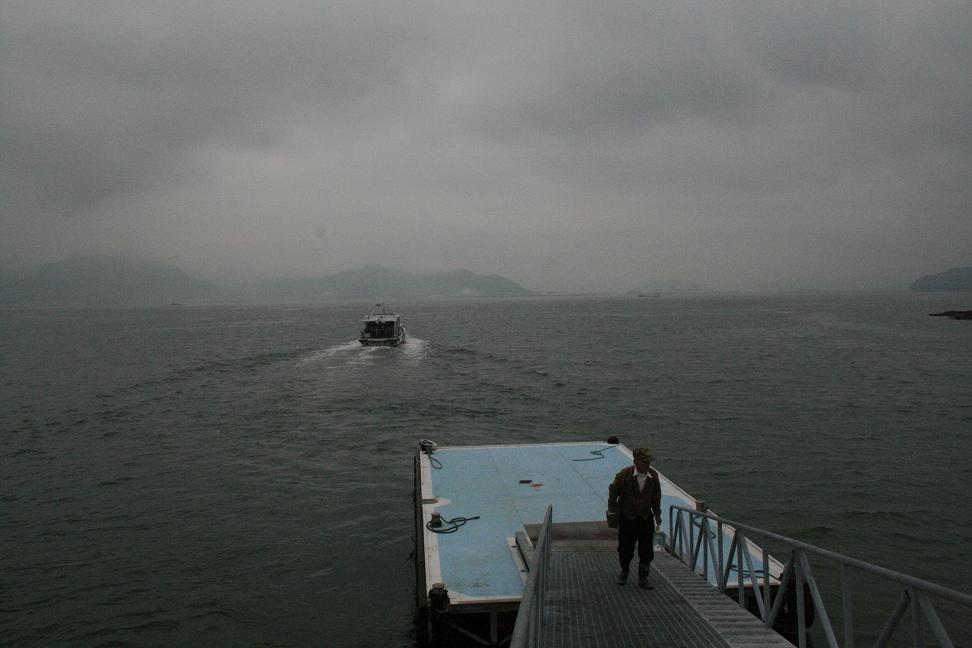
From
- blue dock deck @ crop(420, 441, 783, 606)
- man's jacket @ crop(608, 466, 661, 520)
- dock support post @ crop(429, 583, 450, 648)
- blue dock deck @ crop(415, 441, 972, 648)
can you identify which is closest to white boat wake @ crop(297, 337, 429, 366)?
blue dock deck @ crop(420, 441, 783, 606)

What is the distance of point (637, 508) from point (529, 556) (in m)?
3.02

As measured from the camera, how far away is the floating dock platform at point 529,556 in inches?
317

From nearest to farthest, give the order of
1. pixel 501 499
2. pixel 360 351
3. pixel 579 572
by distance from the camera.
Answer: pixel 579 572, pixel 501 499, pixel 360 351

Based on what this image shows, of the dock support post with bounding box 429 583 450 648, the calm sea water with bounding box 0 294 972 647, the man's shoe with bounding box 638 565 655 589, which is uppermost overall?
the man's shoe with bounding box 638 565 655 589

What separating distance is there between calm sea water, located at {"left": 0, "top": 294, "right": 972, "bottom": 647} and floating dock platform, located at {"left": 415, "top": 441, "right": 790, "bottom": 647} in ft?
7.26

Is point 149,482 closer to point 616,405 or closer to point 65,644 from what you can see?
point 65,644

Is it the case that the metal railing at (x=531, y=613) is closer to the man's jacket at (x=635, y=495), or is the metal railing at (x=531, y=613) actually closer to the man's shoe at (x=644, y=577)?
the man's jacket at (x=635, y=495)

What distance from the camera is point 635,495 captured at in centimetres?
904

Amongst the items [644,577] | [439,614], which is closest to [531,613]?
[644,577]

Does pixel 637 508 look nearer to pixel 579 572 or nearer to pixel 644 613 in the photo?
pixel 644 613

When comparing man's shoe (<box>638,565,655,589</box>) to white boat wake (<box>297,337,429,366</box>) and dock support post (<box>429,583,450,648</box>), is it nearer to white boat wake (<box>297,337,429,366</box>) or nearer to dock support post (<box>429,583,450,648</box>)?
dock support post (<box>429,583,450,648</box>)

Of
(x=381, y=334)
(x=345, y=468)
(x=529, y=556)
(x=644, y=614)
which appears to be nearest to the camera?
(x=644, y=614)

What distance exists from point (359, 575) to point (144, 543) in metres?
6.87

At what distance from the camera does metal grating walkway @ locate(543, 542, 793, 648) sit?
7242 millimetres
